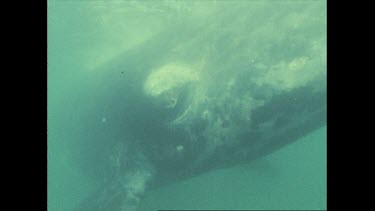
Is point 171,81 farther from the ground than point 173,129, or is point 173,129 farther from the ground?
point 171,81

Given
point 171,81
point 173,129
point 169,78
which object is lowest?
point 173,129

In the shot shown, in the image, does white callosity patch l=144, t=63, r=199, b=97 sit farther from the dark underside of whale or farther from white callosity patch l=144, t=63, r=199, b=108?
the dark underside of whale

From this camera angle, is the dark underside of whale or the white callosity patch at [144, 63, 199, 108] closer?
the dark underside of whale

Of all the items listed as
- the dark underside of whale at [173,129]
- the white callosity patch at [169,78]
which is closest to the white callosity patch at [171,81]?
the white callosity patch at [169,78]

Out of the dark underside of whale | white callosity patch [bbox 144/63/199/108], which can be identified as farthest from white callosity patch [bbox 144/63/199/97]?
the dark underside of whale

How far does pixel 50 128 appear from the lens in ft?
78.3

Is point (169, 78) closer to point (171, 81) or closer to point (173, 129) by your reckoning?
point (171, 81)

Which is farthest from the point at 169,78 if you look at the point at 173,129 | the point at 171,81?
the point at 173,129

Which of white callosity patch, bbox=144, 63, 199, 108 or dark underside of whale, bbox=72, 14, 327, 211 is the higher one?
white callosity patch, bbox=144, 63, 199, 108

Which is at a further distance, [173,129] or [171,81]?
[173,129]

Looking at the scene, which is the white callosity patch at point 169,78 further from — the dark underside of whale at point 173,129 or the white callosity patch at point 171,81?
the dark underside of whale at point 173,129
